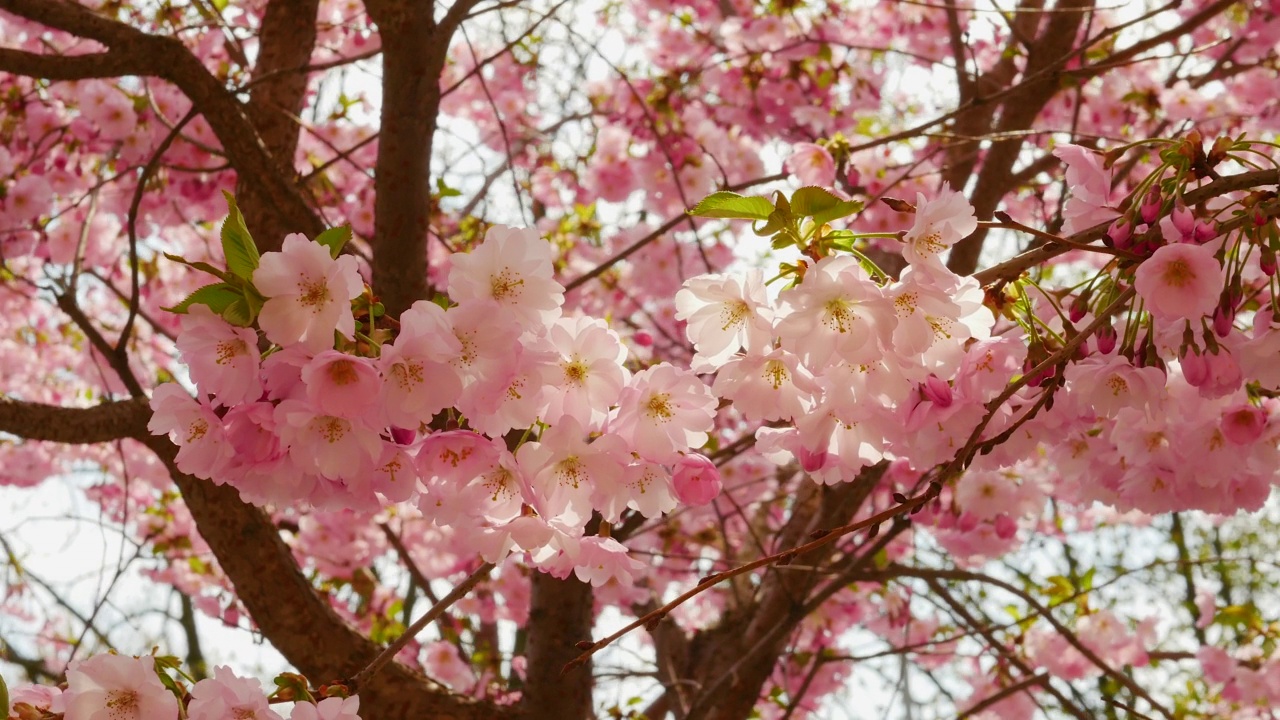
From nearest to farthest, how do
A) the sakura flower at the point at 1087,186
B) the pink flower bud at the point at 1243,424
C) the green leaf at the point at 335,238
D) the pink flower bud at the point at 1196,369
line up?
the green leaf at the point at 335,238 < the pink flower bud at the point at 1196,369 < the sakura flower at the point at 1087,186 < the pink flower bud at the point at 1243,424

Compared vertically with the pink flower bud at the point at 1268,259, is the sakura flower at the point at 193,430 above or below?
below

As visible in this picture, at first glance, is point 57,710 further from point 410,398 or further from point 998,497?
point 998,497

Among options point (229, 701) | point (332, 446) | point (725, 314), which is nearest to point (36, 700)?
point (229, 701)

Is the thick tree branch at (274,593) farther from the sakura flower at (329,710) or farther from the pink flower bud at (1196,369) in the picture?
the pink flower bud at (1196,369)

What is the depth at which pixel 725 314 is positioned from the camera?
118cm

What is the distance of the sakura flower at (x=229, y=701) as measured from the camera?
1.09 meters

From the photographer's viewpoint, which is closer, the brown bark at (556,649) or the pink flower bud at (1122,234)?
the pink flower bud at (1122,234)

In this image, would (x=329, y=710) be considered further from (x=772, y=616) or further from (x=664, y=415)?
(x=772, y=616)

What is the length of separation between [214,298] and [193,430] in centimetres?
17

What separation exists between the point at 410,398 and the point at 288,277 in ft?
0.55

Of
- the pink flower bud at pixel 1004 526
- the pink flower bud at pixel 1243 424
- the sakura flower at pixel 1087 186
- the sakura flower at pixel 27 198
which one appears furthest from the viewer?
the sakura flower at pixel 27 198

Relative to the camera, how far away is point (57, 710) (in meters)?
1.17

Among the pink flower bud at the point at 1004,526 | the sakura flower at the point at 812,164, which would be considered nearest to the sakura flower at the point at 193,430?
the sakura flower at the point at 812,164

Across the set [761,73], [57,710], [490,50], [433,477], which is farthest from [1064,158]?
[490,50]
